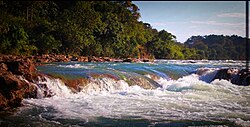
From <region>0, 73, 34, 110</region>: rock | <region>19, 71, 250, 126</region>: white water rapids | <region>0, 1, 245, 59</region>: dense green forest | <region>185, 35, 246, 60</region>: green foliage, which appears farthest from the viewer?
<region>185, 35, 246, 60</region>: green foliage

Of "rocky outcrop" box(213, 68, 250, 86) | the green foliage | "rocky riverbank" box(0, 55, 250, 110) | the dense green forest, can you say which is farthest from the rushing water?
the green foliage

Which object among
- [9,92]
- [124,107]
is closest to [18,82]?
[9,92]

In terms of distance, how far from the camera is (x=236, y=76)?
11.3m

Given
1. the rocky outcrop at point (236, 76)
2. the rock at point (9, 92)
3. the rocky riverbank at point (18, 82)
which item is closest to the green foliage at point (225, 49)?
the rocky outcrop at point (236, 76)

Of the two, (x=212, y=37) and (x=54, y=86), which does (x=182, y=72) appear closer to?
(x=54, y=86)

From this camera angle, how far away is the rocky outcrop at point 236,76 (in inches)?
422

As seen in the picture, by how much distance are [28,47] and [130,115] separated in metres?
13.8

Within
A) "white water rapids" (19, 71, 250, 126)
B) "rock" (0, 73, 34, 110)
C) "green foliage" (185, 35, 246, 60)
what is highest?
"green foliage" (185, 35, 246, 60)

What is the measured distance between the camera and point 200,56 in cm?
5400

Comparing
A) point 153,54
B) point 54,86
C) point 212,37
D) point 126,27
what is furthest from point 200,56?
point 54,86

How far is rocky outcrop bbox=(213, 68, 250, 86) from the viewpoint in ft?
35.1

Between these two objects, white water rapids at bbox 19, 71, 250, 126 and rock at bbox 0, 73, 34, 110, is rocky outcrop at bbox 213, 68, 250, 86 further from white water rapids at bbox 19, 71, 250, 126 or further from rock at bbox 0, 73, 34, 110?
rock at bbox 0, 73, 34, 110

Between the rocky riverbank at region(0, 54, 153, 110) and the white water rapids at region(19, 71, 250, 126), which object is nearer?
→ the white water rapids at region(19, 71, 250, 126)

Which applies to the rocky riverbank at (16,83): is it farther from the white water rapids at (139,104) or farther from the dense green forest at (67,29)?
the dense green forest at (67,29)
